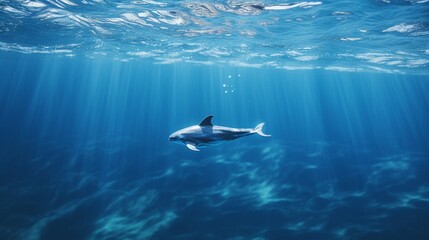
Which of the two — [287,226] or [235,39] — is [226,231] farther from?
[235,39]

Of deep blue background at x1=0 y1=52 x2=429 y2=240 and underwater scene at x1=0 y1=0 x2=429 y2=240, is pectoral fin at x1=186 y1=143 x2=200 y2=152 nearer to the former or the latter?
underwater scene at x1=0 y1=0 x2=429 y2=240

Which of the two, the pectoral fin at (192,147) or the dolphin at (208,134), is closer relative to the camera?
the pectoral fin at (192,147)

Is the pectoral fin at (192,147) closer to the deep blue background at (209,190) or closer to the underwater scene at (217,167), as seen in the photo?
the underwater scene at (217,167)

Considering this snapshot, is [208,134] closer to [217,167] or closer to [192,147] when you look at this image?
[192,147]

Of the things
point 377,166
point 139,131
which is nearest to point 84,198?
point 139,131

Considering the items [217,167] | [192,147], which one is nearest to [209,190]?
[217,167]

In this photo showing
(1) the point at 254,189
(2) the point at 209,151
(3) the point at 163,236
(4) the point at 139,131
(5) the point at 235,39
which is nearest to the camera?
(3) the point at 163,236

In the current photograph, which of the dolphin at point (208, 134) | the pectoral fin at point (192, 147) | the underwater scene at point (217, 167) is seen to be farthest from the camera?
the underwater scene at point (217, 167)

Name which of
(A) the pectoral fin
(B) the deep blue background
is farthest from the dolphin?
(B) the deep blue background

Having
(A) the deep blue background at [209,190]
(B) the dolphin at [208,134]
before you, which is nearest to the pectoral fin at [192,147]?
(B) the dolphin at [208,134]

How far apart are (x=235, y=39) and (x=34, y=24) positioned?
1663 cm

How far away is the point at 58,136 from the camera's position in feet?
103

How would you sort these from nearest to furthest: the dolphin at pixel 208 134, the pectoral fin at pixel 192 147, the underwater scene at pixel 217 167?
1. the pectoral fin at pixel 192 147
2. the dolphin at pixel 208 134
3. the underwater scene at pixel 217 167

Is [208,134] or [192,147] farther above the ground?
[208,134]
